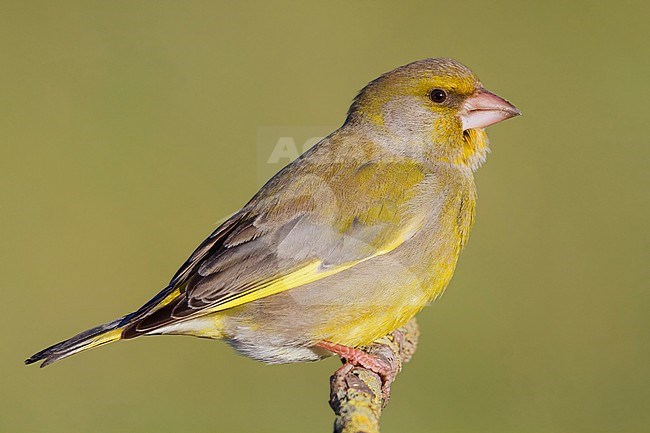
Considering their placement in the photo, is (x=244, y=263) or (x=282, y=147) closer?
(x=244, y=263)

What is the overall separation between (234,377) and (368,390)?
337 centimetres

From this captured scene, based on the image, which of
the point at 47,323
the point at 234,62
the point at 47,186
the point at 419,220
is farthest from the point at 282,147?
the point at 234,62

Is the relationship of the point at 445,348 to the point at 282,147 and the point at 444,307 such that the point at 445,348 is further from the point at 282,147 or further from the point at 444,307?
the point at 282,147

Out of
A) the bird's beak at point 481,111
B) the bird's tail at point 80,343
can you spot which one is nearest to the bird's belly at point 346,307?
the bird's tail at point 80,343

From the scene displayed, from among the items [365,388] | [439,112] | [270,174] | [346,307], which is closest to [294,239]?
[346,307]

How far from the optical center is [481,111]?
4551 millimetres

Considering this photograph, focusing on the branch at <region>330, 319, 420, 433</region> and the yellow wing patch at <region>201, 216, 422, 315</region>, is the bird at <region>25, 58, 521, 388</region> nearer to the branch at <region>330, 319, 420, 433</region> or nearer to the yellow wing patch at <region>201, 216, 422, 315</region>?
the yellow wing patch at <region>201, 216, 422, 315</region>

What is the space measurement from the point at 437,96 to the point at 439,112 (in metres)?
0.08

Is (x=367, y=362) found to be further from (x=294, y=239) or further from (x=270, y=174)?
(x=270, y=174)

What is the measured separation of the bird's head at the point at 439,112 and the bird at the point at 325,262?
33mm

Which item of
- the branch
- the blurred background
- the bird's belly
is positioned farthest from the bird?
the blurred background

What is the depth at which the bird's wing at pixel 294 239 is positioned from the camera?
3938mm

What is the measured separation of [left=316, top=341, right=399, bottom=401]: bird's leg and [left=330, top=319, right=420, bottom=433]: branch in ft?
0.04

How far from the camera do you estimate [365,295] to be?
396 cm
